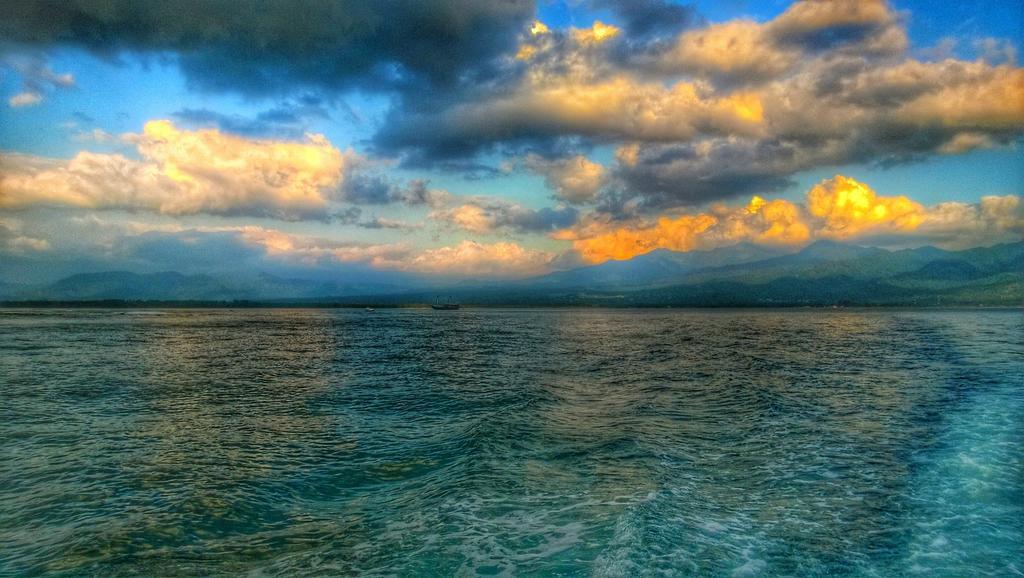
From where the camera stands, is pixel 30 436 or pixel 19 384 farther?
pixel 19 384

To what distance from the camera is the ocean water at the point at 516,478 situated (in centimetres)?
1173

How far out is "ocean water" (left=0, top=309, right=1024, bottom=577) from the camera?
11734 mm

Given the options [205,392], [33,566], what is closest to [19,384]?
[205,392]

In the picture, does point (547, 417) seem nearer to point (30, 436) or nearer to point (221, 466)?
point (221, 466)

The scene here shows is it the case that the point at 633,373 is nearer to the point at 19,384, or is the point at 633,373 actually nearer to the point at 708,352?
the point at 708,352

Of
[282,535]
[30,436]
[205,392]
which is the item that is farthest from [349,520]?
[205,392]

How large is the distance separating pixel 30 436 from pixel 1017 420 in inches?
1759

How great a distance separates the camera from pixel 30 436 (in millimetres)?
23016

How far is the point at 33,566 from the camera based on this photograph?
37.7 feet

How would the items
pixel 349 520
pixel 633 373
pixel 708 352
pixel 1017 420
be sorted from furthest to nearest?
pixel 708 352
pixel 633 373
pixel 1017 420
pixel 349 520

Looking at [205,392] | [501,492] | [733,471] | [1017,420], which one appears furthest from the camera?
[205,392]

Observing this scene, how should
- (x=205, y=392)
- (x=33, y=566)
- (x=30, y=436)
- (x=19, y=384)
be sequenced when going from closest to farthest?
(x=33, y=566) < (x=30, y=436) < (x=205, y=392) < (x=19, y=384)

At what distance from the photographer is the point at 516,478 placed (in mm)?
17031

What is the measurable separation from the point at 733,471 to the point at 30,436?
94.1 feet
